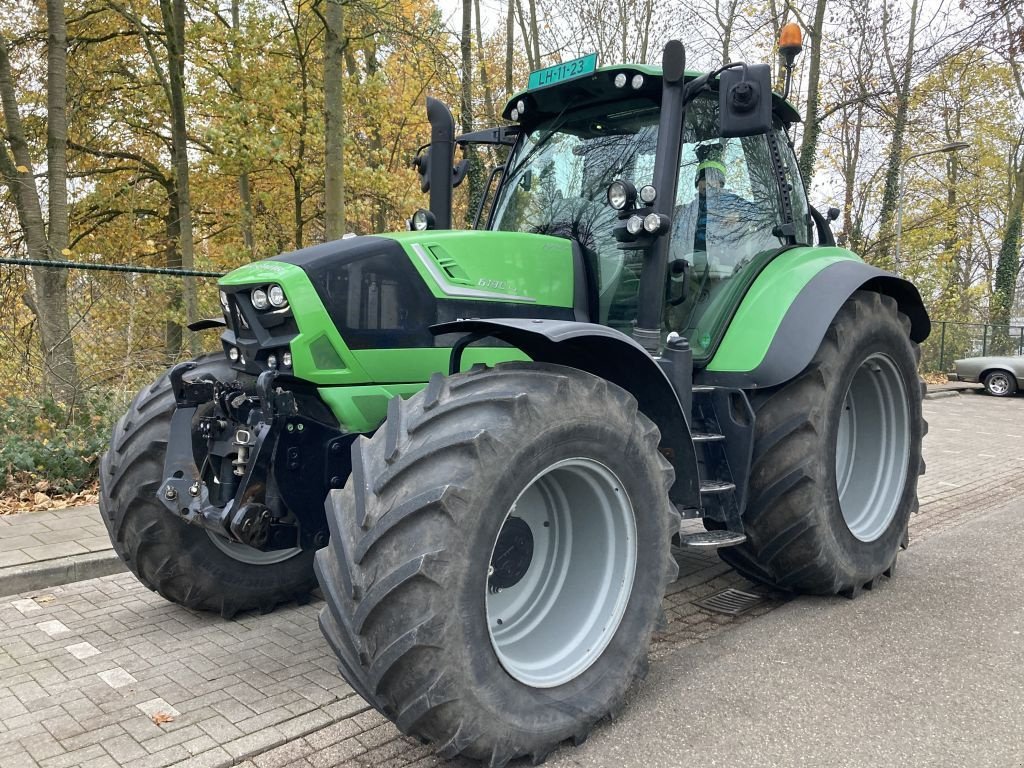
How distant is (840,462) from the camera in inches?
185

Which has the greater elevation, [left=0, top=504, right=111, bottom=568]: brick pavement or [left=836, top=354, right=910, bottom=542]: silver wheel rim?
[left=836, top=354, right=910, bottom=542]: silver wheel rim

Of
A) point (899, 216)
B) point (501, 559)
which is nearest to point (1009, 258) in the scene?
point (899, 216)

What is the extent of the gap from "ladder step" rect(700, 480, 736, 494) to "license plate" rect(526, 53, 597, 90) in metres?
1.96

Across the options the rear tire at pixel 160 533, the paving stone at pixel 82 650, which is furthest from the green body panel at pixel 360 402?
the paving stone at pixel 82 650

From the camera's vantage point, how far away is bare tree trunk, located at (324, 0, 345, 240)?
31.0 feet

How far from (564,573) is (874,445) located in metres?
2.50

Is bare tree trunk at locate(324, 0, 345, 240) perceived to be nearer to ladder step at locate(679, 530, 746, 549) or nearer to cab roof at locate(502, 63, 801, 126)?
cab roof at locate(502, 63, 801, 126)

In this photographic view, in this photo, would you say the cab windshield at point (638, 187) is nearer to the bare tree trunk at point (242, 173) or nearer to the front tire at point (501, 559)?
the front tire at point (501, 559)

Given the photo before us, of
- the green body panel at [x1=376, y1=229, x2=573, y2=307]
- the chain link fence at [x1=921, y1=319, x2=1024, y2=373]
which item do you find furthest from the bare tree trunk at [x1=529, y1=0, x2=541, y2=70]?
the green body panel at [x1=376, y1=229, x2=573, y2=307]

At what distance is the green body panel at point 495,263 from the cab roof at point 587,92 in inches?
31.1

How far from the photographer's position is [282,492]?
3092 mm

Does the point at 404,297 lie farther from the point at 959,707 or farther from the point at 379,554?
the point at 959,707

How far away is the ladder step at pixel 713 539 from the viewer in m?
3.40

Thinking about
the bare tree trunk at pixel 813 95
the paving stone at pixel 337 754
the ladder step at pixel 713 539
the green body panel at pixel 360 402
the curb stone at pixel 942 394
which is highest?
the bare tree trunk at pixel 813 95
